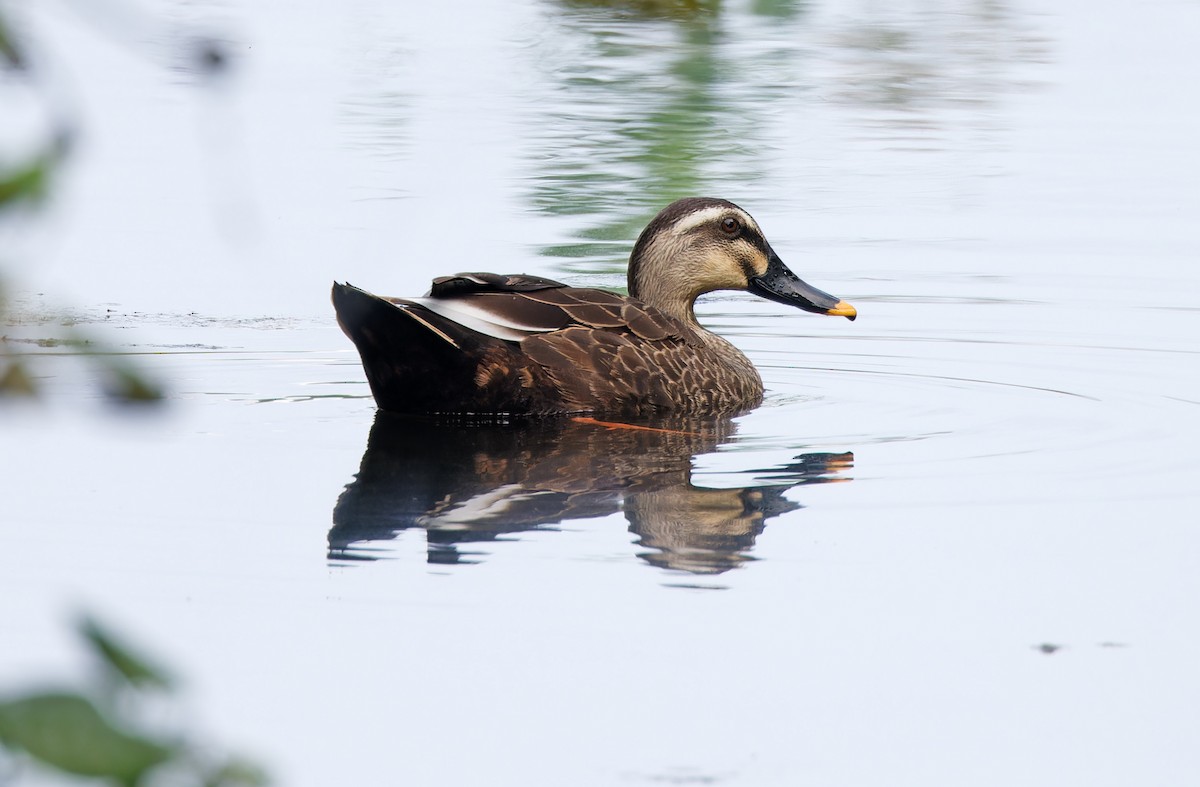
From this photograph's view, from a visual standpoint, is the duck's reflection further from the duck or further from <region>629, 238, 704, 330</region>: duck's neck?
<region>629, 238, 704, 330</region>: duck's neck

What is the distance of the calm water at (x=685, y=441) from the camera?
3.87m

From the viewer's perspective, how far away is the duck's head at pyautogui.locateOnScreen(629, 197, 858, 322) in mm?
8852

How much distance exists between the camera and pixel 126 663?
978mm

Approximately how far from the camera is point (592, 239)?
11234 millimetres

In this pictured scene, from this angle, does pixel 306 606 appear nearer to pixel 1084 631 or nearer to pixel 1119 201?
pixel 1084 631

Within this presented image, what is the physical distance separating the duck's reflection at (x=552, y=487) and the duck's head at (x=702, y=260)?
4.68 ft

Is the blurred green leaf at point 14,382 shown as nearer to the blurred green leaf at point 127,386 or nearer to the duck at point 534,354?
the blurred green leaf at point 127,386

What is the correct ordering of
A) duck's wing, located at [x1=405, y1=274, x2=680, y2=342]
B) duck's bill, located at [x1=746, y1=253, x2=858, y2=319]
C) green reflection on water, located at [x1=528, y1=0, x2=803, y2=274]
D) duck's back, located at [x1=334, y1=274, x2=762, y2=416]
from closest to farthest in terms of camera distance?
duck's back, located at [x1=334, y1=274, x2=762, y2=416] < duck's wing, located at [x1=405, y1=274, x2=680, y2=342] < duck's bill, located at [x1=746, y1=253, x2=858, y2=319] < green reflection on water, located at [x1=528, y1=0, x2=803, y2=274]

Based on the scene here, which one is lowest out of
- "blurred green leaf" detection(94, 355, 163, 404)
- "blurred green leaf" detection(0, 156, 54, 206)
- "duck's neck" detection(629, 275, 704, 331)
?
"duck's neck" detection(629, 275, 704, 331)

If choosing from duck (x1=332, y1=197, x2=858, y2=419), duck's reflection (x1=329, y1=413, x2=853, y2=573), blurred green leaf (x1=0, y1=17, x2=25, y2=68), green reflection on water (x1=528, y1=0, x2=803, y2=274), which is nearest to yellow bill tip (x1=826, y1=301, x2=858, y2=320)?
duck (x1=332, y1=197, x2=858, y2=419)

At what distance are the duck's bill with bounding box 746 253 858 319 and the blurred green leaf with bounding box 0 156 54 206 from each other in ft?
26.1

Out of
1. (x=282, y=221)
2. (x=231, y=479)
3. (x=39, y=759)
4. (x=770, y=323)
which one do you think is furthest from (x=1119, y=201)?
(x=39, y=759)

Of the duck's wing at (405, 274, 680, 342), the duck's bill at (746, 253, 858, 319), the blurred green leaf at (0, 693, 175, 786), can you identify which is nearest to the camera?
the blurred green leaf at (0, 693, 175, 786)

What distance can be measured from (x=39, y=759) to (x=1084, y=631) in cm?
390
